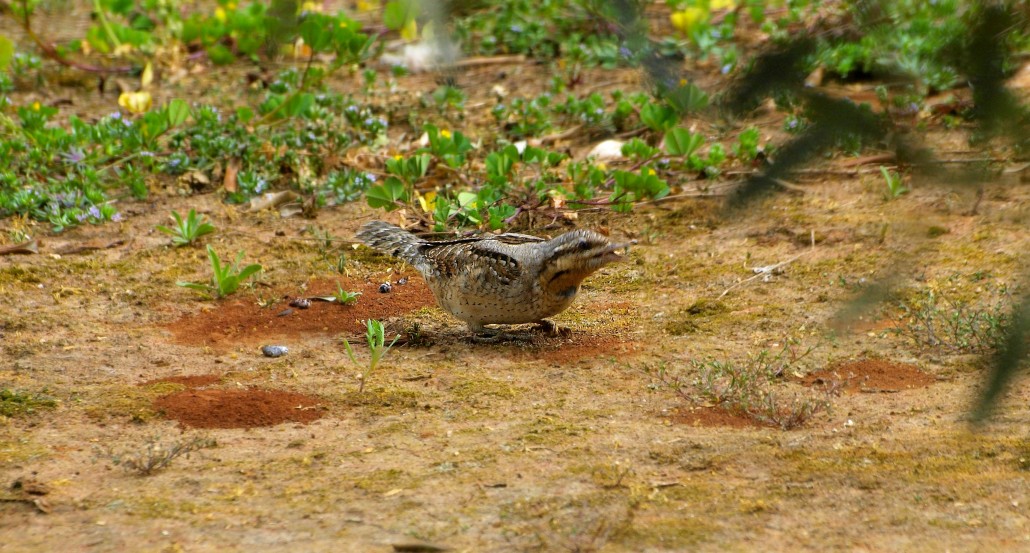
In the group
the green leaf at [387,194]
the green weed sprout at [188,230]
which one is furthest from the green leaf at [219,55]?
the green leaf at [387,194]

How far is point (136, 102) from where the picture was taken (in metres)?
9.02

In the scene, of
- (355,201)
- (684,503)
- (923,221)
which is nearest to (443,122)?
(355,201)

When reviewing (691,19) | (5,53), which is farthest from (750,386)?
(5,53)

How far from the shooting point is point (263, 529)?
376 centimetres

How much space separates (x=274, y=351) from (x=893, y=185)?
11.8 ft

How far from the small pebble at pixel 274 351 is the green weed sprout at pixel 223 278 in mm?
754

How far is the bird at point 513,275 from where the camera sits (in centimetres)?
555

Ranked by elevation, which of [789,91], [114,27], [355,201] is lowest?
[355,201]

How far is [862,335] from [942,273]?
955 millimetres

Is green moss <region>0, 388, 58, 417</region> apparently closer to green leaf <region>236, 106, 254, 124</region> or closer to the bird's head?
the bird's head

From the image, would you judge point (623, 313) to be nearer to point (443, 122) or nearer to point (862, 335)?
point (862, 335)

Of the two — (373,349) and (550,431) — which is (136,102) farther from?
(550,431)

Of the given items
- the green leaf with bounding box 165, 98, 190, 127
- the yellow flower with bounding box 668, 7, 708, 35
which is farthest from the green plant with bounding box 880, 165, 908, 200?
the green leaf with bounding box 165, 98, 190, 127

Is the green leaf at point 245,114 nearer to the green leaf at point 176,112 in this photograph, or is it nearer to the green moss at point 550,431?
the green leaf at point 176,112
